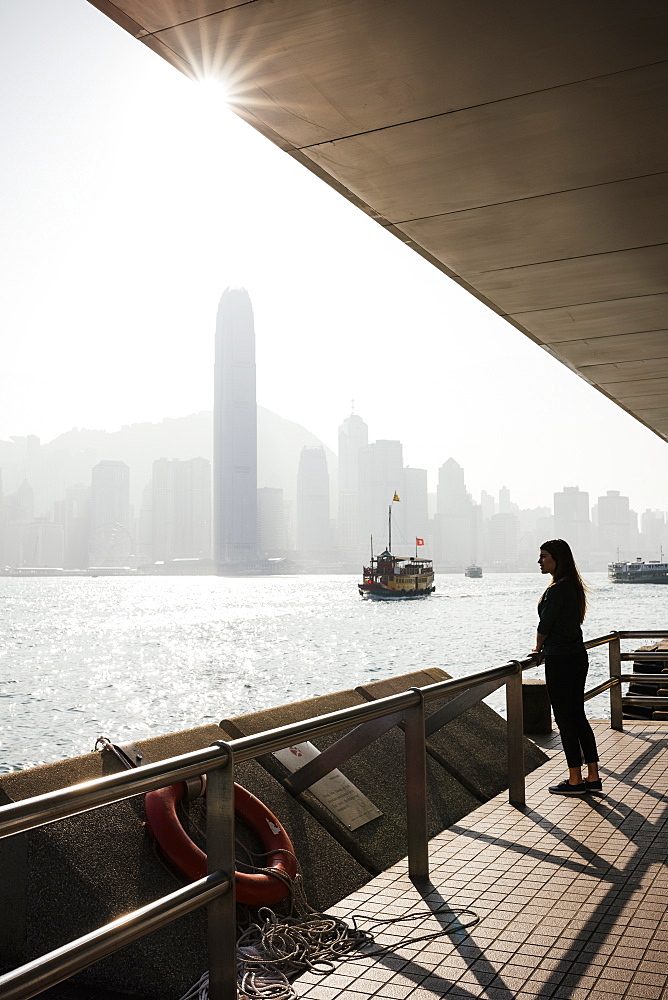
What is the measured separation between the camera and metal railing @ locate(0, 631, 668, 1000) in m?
2.19

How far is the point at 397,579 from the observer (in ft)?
351

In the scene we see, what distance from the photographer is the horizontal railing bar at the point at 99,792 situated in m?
2.15

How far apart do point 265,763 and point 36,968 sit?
3.15 m

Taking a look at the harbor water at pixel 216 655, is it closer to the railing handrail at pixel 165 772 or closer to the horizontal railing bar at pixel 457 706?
the horizontal railing bar at pixel 457 706

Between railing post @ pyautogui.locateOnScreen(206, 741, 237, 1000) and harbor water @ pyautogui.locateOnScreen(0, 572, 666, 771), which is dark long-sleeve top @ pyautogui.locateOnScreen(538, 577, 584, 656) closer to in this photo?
railing post @ pyautogui.locateOnScreen(206, 741, 237, 1000)

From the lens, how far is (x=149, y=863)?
399 centimetres

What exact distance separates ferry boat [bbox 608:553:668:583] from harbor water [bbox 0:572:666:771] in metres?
30.3

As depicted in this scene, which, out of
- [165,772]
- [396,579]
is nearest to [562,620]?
[165,772]

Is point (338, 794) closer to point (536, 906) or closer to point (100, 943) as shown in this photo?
point (536, 906)

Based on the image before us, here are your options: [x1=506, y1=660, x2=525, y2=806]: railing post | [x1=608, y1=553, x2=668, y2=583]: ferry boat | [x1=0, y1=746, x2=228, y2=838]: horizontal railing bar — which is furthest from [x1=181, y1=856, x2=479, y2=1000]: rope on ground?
[x1=608, y1=553, x2=668, y2=583]: ferry boat

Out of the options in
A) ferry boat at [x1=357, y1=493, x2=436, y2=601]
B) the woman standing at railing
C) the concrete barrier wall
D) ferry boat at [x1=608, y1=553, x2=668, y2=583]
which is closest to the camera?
the concrete barrier wall

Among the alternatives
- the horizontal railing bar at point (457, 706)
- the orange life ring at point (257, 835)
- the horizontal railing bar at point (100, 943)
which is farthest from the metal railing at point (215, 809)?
the orange life ring at point (257, 835)

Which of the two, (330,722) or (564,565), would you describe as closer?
(330,722)

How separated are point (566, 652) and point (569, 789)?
87 centimetres
